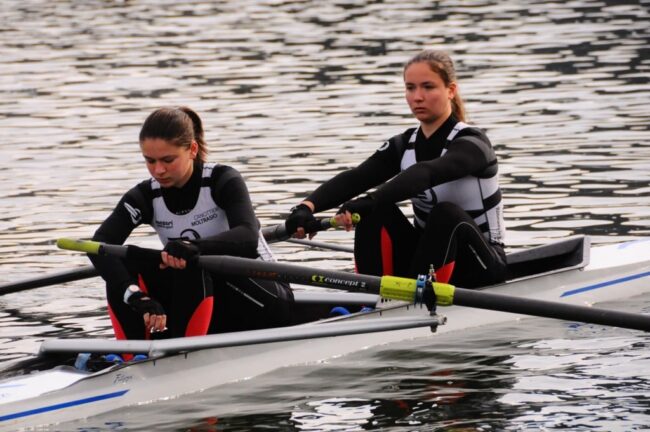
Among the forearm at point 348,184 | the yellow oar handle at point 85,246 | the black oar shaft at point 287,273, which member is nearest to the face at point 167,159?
the yellow oar handle at point 85,246

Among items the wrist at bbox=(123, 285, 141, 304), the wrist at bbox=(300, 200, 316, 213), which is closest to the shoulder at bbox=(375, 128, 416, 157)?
the wrist at bbox=(300, 200, 316, 213)

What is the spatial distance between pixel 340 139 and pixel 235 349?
35.5 feet

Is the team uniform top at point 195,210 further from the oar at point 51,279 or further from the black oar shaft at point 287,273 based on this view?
the oar at point 51,279

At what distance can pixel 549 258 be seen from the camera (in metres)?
11.0

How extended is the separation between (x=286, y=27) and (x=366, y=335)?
2535cm

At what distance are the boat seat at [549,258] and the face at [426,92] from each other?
4.27 feet

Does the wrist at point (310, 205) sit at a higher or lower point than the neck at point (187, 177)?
lower

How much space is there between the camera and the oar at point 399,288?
336 inches

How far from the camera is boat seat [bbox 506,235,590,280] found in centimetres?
1084

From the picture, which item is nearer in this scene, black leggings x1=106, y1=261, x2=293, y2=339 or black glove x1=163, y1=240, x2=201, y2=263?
black glove x1=163, y1=240, x2=201, y2=263

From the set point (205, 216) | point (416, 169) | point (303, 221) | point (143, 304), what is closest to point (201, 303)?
point (143, 304)

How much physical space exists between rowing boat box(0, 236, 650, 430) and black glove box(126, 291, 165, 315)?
0.57 ft

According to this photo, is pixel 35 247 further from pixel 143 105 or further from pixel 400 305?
pixel 143 105

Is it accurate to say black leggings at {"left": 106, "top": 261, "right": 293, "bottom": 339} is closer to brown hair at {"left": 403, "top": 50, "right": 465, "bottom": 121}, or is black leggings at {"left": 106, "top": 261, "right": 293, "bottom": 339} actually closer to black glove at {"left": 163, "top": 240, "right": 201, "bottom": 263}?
black glove at {"left": 163, "top": 240, "right": 201, "bottom": 263}
